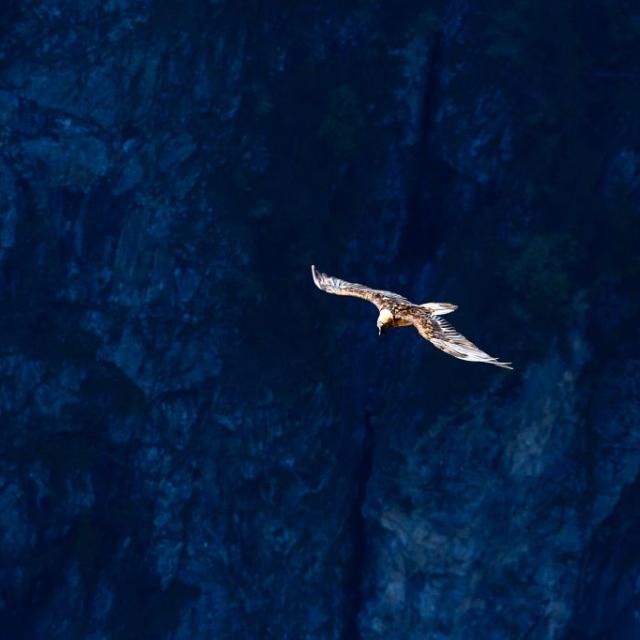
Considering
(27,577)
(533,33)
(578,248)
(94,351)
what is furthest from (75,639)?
(533,33)

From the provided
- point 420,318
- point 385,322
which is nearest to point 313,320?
point 385,322

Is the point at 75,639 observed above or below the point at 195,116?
below

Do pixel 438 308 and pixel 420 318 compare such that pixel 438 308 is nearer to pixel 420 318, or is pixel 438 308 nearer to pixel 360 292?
pixel 420 318

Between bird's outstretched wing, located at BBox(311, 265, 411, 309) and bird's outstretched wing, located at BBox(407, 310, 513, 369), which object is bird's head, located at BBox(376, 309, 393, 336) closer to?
bird's outstretched wing, located at BBox(407, 310, 513, 369)

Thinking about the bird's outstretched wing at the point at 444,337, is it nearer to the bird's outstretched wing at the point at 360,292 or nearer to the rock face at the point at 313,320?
the bird's outstretched wing at the point at 360,292

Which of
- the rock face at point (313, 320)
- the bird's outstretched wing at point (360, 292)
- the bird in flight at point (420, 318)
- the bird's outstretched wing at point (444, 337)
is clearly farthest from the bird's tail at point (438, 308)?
the rock face at point (313, 320)

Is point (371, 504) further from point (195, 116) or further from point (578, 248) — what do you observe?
point (195, 116)
